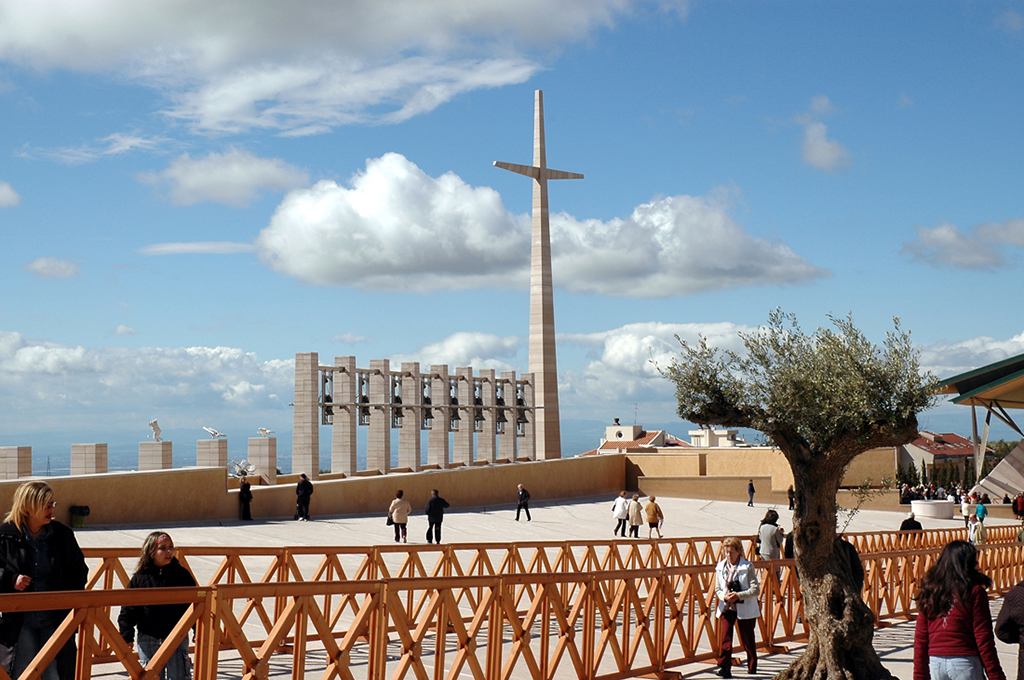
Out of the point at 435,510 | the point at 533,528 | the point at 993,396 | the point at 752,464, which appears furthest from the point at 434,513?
the point at 993,396

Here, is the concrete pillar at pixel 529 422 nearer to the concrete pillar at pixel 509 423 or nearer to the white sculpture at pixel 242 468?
the concrete pillar at pixel 509 423

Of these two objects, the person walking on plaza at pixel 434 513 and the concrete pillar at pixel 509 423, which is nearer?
the person walking on plaza at pixel 434 513

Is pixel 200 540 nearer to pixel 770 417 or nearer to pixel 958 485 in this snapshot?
pixel 770 417

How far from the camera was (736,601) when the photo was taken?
400 inches

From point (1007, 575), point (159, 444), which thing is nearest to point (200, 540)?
point (159, 444)

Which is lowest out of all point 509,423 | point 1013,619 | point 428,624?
point 428,624

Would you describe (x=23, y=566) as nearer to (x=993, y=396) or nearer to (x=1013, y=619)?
(x=1013, y=619)

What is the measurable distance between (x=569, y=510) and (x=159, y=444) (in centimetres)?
1386

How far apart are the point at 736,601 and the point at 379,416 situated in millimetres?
23912

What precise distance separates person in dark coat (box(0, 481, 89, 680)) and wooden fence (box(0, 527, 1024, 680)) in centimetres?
31

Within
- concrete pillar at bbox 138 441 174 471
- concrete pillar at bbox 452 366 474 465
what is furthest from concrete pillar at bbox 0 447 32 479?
concrete pillar at bbox 452 366 474 465

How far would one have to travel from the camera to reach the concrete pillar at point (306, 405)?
96.8ft

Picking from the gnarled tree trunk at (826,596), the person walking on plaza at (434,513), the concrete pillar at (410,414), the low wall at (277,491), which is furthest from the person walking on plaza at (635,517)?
the gnarled tree trunk at (826,596)

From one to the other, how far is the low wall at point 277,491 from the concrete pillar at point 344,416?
2455 mm
